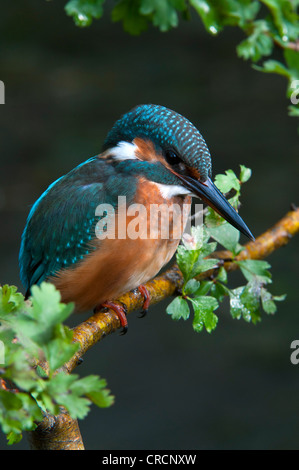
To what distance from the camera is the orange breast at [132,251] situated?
137cm

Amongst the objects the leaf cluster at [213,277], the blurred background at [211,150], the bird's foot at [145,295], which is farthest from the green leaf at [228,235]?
the blurred background at [211,150]

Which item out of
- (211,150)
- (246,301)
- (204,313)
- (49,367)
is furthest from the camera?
(211,150)

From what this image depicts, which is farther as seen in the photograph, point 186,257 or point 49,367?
point 186,257

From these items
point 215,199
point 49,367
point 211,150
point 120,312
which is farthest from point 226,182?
point 211,150

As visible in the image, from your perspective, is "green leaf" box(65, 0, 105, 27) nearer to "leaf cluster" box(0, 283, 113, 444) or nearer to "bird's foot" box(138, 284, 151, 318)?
"bird's foot" box(138, 284, 151, 318)

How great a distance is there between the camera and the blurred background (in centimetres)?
335

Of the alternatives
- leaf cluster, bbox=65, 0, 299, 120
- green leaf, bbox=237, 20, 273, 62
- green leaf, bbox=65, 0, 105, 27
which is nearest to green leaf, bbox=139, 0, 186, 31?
leaf cluster, bbox=65, 0, 299, 120

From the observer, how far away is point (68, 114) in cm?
427

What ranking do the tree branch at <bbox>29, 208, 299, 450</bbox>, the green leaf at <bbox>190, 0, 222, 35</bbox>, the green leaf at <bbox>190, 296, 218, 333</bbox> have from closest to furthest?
the tree branch at <bbox>29, 208, 299, 450</bbox>, the green leaf at <bbox>190, 296, 218, 333</bbox>, the green leaf at <bbox>190, 0, 222, 35</bbox>

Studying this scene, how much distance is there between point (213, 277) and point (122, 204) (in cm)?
26

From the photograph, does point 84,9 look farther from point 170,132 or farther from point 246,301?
point 246,301

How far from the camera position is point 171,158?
4.43ft

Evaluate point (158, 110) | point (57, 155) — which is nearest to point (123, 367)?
point (57, 155)

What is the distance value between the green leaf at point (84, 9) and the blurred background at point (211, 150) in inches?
95.4
